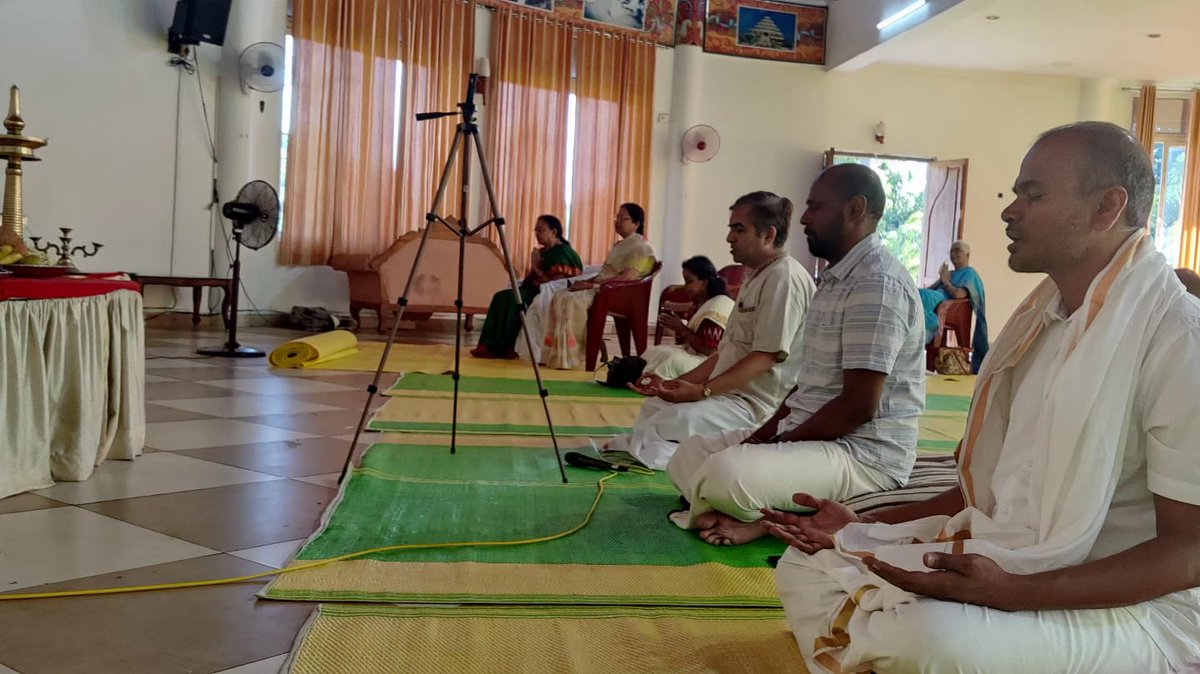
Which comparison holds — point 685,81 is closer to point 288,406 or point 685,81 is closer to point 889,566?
point 288,406

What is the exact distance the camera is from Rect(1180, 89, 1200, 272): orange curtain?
1039 centimetres

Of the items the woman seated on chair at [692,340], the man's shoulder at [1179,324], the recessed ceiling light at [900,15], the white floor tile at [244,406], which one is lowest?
the white floor tile at [244,406]

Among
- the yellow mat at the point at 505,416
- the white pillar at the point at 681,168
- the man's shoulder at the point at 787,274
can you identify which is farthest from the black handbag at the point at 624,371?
the white pillar at the point at 681,168

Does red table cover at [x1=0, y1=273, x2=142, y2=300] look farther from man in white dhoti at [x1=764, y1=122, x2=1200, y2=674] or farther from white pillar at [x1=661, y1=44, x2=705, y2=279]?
white pillar at [x1=661, y1=44, x2=705, y2=279]

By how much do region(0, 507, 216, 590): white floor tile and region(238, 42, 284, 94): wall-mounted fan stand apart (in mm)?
5866

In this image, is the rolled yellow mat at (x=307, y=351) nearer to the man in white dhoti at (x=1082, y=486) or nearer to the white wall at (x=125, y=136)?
the white wall at (x=125, y=136)

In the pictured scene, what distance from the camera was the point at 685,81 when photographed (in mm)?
9953

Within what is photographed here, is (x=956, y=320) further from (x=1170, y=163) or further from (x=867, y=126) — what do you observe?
(x=1170, y=163)

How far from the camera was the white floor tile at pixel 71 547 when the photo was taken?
1844 millimetres

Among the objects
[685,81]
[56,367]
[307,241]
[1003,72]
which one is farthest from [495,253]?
[1003,72]

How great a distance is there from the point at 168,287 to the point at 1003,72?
927 centimetres

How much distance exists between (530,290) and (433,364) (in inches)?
48.1

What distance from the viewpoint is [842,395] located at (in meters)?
2.22

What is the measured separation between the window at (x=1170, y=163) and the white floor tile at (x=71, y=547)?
37.2 ft
